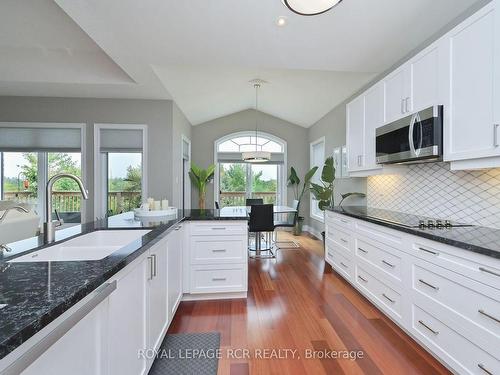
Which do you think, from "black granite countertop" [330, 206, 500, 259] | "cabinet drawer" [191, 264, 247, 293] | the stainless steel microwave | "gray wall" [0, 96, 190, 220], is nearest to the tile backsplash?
"black granite countertop" [330, 206, 500, 259]

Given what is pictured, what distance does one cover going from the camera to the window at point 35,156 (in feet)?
14.4

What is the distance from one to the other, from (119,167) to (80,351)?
4.23m

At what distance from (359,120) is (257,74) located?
192 cm

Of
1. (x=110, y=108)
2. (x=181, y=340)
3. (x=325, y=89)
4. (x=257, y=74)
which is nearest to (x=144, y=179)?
(x=110, y=108)

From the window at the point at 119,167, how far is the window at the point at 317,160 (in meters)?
3.71

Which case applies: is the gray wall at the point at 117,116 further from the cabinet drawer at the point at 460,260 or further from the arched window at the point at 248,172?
the cabinet drawer at the point at 460,260

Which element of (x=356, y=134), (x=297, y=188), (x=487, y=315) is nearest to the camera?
(x=487, y=315)

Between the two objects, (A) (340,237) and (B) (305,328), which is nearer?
(B) (305,328)

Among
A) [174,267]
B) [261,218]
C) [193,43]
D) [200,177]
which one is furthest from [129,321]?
[200,177]

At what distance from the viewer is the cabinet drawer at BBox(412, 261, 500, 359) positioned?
132cm

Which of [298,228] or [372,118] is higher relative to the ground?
[372,118]

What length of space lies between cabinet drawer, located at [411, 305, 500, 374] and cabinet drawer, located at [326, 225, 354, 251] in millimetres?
1071

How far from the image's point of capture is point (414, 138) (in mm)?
2213

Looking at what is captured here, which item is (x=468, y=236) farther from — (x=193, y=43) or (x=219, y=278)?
(x=193, y=43)
